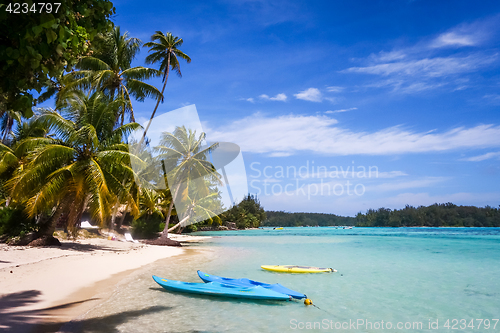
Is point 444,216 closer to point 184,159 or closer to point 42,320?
point 184,159

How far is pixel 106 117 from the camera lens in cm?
1313

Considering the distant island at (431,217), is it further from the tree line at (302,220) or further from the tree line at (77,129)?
the tree line at (77,129)

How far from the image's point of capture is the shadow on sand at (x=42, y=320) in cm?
429

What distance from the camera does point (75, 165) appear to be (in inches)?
471

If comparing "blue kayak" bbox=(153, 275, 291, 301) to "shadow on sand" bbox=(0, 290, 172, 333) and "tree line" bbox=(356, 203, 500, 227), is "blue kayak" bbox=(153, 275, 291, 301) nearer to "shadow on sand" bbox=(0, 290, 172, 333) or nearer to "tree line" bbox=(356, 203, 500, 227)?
"shadow on sand" bbox=(0, 290, 172, 333)

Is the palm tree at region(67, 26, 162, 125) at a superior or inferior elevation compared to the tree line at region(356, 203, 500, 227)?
superior

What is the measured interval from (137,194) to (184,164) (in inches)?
309

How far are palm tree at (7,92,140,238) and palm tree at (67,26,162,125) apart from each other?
11.1ft

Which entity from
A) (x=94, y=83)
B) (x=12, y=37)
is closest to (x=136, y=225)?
(x=94, y=83)

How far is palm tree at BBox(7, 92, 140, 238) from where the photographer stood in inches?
445

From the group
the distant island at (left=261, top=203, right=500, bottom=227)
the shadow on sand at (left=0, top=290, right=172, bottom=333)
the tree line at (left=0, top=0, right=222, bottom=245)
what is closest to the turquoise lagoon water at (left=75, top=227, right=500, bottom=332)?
the shadow on sand at (left=0, top=290, right=172, bottom=333)

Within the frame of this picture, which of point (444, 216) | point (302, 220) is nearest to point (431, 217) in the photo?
point (444, 216)

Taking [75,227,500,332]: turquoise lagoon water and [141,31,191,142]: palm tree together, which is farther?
[141,31,191,142]: palm tree

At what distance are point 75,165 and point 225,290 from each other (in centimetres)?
847
